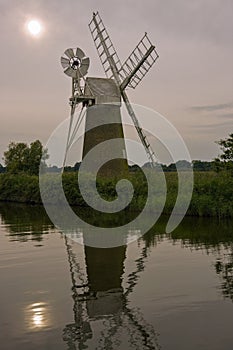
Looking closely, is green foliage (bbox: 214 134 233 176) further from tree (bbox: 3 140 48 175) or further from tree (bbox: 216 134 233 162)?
tree (bbox: 3 140 48 175)

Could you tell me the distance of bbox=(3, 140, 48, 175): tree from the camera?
48094 millimetres

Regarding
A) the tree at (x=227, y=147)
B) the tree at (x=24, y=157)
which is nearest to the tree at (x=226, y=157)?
the tree at (x=227, y=147)

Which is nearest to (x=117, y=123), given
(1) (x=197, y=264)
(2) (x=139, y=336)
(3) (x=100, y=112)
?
(3) (x=100, y=112)

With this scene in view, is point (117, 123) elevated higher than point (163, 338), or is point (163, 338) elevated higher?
point (117, 123)

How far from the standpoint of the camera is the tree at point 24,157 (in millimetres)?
48094

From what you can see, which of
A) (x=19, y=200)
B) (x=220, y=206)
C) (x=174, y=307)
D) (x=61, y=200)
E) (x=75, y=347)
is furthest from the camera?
(x=19, y=200)

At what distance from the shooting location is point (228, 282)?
8555mm

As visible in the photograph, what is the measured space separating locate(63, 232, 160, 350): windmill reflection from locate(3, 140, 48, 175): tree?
38178 mm

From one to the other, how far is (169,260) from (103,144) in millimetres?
16028

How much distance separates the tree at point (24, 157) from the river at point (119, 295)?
115ft

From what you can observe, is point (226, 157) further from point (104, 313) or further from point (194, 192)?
point (104, 313)

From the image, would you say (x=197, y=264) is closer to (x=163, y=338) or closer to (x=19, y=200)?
(x=163, y=338)

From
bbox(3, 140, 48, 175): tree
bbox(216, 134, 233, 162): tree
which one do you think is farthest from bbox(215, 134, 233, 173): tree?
bbox(3, 140, 48, 175): tree

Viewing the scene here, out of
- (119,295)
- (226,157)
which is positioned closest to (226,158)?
(226,157)
